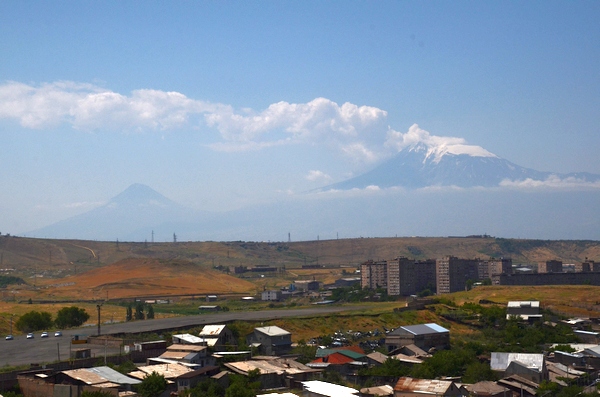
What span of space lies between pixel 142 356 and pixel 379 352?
14827 millimetres

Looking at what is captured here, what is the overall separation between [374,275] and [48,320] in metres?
61.6

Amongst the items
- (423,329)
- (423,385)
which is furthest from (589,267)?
(423,385)

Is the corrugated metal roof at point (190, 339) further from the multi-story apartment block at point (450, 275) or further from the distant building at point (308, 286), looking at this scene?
the distant building at point (308, 286)

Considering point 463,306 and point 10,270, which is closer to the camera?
point 463,306

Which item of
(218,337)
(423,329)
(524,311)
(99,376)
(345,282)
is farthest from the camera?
(345,282)

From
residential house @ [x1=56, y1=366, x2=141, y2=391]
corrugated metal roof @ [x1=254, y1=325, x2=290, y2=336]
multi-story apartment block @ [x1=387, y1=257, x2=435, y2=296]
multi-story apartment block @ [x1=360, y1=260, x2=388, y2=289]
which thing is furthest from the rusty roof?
multi-story apartment block @ [x1=360, y1=260, x2=388, y2=289]

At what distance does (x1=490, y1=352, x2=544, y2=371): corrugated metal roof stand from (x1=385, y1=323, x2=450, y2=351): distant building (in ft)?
23.8

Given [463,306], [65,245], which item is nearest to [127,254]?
[65,245]

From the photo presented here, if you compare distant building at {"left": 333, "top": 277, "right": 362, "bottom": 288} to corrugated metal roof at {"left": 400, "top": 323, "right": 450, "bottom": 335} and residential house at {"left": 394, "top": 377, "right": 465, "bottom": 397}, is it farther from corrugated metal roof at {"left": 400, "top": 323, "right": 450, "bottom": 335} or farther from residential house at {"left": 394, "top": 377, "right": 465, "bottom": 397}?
residential house at {"left": 394, "top": 377, "right": 465, "bottom": 397}

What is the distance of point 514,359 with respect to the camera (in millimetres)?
47469

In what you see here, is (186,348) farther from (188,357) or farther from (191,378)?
(191,378)

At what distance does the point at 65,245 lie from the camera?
200 m

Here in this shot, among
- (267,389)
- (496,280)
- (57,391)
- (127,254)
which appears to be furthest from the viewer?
(127,254)

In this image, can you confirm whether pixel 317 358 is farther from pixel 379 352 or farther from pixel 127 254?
pixel 127 254
